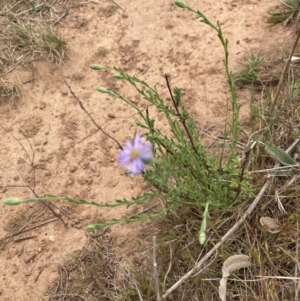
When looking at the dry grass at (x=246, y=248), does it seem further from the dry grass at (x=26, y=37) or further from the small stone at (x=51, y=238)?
the dry grass at (x=26, y=37)

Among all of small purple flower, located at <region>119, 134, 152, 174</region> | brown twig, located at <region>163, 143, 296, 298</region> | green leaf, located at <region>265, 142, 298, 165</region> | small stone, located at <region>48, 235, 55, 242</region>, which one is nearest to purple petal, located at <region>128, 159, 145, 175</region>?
small purple flower, located at <region>119, 134, 152, 174</region>

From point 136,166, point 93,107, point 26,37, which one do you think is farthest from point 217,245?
point 26,37

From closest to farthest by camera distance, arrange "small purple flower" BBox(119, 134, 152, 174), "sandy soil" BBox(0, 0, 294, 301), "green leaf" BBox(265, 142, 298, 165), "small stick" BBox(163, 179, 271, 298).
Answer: "small purple flower" BBox(119, 134, 152, 174)
"small stick" BBox(163, 179, 271, 298)
"green leaf" BBox(265, 142, 298, 165)
"sandy soil" BBox(0, 0, 294, 301)

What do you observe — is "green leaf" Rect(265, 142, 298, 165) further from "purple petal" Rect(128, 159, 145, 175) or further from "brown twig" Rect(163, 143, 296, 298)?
"purple petal" Rect(128, 159, 145, 175)

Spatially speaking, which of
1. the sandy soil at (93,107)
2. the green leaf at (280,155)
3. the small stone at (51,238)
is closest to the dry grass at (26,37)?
the sandy soil at (93,107)

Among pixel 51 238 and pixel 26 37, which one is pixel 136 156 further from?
pixel 26 37

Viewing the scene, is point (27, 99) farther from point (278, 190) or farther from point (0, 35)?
point (278, 190)

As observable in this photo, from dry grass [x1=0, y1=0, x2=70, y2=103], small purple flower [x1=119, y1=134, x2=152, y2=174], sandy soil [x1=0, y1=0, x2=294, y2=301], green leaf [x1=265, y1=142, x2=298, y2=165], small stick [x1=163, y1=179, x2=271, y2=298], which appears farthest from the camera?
dry grass [x1=0, y1=0, x2=70, y2=103]
